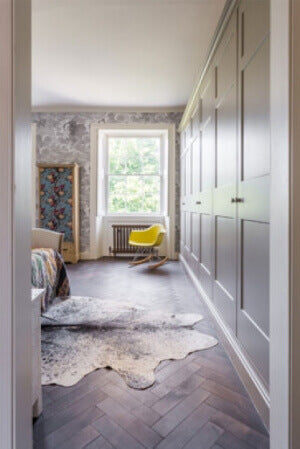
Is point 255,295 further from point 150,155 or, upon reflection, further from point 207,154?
point 150,155

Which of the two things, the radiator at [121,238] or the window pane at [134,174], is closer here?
the radiator at [121,238]

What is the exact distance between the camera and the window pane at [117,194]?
226 inches

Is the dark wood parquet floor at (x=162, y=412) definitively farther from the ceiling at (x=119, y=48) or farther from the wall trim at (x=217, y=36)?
the ceiling at (x=119, y=48)

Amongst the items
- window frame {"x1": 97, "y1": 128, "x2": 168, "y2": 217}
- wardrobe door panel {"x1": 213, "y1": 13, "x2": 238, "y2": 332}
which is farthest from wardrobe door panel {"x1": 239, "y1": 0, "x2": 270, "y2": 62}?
window frame {"x1": 97, "y1": 128, "x2": 168, "y2": 217}

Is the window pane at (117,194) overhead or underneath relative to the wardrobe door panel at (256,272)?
overhead

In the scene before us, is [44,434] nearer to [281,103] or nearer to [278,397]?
[278,397]

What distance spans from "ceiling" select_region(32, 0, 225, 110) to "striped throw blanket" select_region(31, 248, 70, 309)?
2.37m

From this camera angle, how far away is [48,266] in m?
2.58

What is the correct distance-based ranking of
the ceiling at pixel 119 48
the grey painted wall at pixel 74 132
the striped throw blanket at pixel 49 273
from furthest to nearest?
1. the grey painted wall at pixel 74 132
2. the ceiling at pixel 119 48
3. the striped throw blanket at pixel 49 273

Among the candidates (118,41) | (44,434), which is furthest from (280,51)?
(118,41)

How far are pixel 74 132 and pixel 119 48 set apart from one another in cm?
236

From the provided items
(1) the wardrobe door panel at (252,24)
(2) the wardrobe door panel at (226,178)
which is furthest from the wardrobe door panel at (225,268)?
(1) the wardrobe door panel at (252,24)

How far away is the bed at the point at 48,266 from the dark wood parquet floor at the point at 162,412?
1060mm

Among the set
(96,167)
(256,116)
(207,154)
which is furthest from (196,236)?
(96,167)
